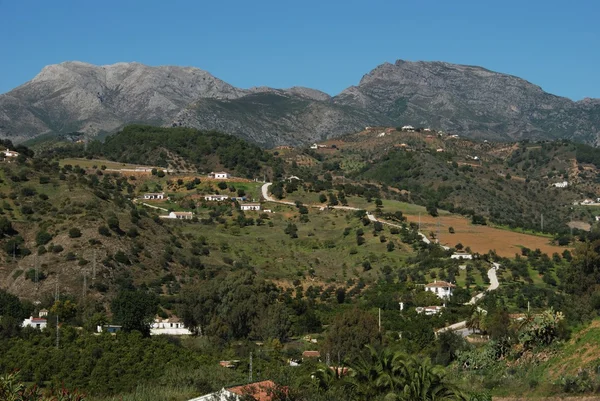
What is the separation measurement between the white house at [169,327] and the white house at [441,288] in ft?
75.9

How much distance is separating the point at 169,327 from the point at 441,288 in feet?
81.9

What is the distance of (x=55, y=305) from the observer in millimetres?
70438

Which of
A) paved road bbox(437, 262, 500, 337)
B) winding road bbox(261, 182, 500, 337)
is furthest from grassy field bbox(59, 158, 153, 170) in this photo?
paved road bbox(437, 262, 500, 337)

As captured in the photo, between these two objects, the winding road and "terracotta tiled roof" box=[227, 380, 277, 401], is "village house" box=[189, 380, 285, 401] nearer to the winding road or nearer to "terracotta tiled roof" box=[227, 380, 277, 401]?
"terracotta tiled roof" box=[227, 380, 277, 401]

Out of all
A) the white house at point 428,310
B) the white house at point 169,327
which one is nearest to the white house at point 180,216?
the white house at point 169,327

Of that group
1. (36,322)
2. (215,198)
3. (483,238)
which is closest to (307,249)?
(483,238)

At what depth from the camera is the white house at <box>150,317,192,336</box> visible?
71794 mm

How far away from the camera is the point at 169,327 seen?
74.2 metres

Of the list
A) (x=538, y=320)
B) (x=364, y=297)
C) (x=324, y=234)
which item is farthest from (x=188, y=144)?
(x=538, y=320)

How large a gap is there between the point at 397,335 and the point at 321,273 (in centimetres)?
3679

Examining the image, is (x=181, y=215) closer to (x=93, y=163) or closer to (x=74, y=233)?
(x=93, y=163)

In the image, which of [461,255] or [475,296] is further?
[461,255]

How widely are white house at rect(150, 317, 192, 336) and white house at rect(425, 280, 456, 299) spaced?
75.9ft

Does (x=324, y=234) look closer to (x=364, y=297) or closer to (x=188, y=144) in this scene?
(x=364, y=297)
